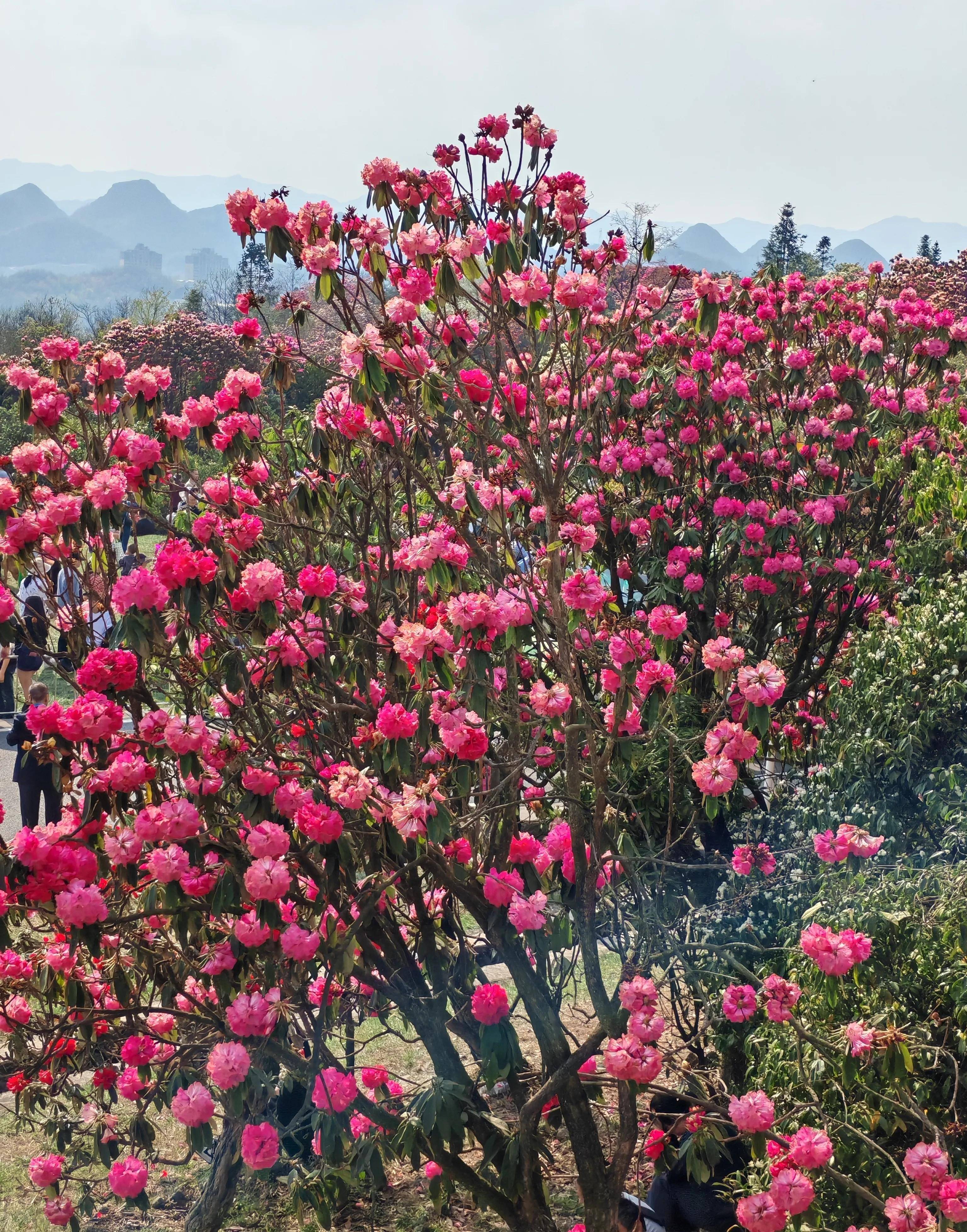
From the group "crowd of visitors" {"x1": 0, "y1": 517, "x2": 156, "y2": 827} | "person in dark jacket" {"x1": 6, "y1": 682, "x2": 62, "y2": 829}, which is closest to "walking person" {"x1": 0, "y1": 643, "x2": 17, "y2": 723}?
"crowd of visitors" {"x1": 0, "y1": 517, "x2": 156, "y2": 827}

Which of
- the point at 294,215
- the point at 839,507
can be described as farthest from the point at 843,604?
the point at 294,215

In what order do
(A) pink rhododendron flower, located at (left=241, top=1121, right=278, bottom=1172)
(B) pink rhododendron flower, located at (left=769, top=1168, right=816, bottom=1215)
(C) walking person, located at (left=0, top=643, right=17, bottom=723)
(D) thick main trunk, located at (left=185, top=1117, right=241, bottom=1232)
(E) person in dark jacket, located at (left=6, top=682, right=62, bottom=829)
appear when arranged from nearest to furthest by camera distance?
1. (B) pink rhododendron flower, located at (left=769, top=1168, right=816, bottom=1215)
2. (A) pink rhododendron flower, located at (left=241, top=1121, right=278, bottom=1172)
3. (D) thick main trunk, located at (left=185, top=1117, right=241, bottom=1232)
4. (E) person in dark jacket, located at (left=6, top=682, right=62, bottom=829)
5. (C) walking person, located at (left=0, top=643, right=17, bottom=723)

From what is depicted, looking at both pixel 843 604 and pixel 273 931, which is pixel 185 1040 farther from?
pixel 843 604

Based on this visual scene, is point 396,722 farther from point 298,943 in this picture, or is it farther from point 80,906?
point 80,906

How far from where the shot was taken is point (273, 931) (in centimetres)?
313

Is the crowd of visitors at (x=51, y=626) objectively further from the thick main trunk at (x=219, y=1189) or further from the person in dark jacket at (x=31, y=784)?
the thick main trunk at (x=219, y=1189)

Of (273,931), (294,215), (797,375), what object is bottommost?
(273,931)

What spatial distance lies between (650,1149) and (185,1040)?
1.71 m

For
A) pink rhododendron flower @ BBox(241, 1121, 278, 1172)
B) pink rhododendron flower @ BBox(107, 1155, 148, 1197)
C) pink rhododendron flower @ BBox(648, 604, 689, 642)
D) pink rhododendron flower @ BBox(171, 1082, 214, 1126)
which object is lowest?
pink rhododendron flower @ BBox(107, 1155, 148, 1197)

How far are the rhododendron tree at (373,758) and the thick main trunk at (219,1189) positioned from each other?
0.8 inches

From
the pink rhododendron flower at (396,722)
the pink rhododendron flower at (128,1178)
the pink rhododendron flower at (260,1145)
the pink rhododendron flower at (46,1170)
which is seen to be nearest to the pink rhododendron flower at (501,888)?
the pink rhododendron flower at (396,722)

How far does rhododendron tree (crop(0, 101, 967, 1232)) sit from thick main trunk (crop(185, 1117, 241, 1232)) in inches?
0.8

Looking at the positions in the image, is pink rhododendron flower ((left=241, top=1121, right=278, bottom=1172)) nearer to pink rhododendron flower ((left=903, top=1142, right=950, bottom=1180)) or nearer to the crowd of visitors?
the crowd of visitors

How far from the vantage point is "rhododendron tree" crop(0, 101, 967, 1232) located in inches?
120
